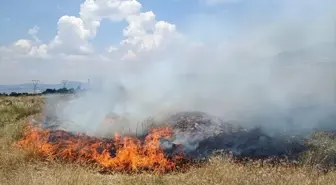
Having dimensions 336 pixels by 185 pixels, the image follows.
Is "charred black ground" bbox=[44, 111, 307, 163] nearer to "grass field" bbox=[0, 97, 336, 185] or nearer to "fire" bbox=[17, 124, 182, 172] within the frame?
"fire" bbox=[17, 124, 182, 172]

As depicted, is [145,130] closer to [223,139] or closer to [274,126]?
[223,139]

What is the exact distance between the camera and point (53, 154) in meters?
12.3

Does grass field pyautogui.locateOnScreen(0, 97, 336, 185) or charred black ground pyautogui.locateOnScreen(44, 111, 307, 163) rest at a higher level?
charred black ground pyautogui.locateOnScreen(44, 111, 307, 163)

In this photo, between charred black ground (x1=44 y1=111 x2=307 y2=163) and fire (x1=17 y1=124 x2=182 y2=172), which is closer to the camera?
fire (x1=17 y1=124 x2=182 y2=172)

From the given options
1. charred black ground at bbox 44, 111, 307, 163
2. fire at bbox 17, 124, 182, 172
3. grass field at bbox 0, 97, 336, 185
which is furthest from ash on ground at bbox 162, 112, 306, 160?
grass field at bbox 0, 97, 336, 185

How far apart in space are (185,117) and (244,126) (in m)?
2.16

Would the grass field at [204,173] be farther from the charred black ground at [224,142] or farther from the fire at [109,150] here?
the charred black ground at [224,142]

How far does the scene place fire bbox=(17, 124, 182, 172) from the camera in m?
11.5

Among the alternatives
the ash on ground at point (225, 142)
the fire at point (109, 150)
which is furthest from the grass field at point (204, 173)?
the ash on ground at point (225, 142)

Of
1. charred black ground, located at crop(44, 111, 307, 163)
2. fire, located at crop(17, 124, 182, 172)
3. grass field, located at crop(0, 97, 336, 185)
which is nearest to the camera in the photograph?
grass field, located at crop(0, 97, 336, 185)

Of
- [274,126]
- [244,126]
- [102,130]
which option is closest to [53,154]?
[102,130]

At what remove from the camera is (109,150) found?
12281 millimetres

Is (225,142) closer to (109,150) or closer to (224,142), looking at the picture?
(224,142)

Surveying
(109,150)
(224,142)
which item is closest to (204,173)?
(224,142)
